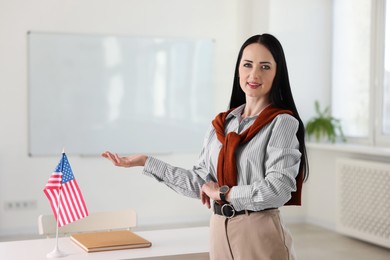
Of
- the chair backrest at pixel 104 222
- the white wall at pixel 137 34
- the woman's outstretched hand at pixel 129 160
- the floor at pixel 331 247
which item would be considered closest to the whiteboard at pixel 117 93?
the white wall at pixel 137 34

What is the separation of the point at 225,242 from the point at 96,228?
1.27 meters

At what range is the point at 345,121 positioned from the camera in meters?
6.36

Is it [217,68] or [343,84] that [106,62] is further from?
[343,84]

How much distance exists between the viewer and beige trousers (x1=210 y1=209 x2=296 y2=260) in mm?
1730

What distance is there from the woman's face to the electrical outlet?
14.9ft

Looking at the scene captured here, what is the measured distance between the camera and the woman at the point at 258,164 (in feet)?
5.59

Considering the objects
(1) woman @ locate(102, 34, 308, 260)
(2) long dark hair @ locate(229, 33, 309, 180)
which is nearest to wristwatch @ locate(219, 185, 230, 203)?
(1) woman @ locate(102, 34, 308, 260)

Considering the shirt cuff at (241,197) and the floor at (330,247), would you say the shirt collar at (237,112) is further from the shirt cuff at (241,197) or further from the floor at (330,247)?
the floor at (330,247)

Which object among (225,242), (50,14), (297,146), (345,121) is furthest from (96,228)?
(345,121)

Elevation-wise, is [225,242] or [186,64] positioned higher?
[186,64]

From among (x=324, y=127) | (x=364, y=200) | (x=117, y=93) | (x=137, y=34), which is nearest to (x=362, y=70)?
(x=324, y=127)

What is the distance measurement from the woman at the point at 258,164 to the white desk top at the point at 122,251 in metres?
0.49

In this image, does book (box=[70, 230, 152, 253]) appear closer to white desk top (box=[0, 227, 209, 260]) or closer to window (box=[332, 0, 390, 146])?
white desk top (box=[0, 227, 209, 260])

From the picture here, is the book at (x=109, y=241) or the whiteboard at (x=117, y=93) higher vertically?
the whiteboard at (x=117, y=93)
